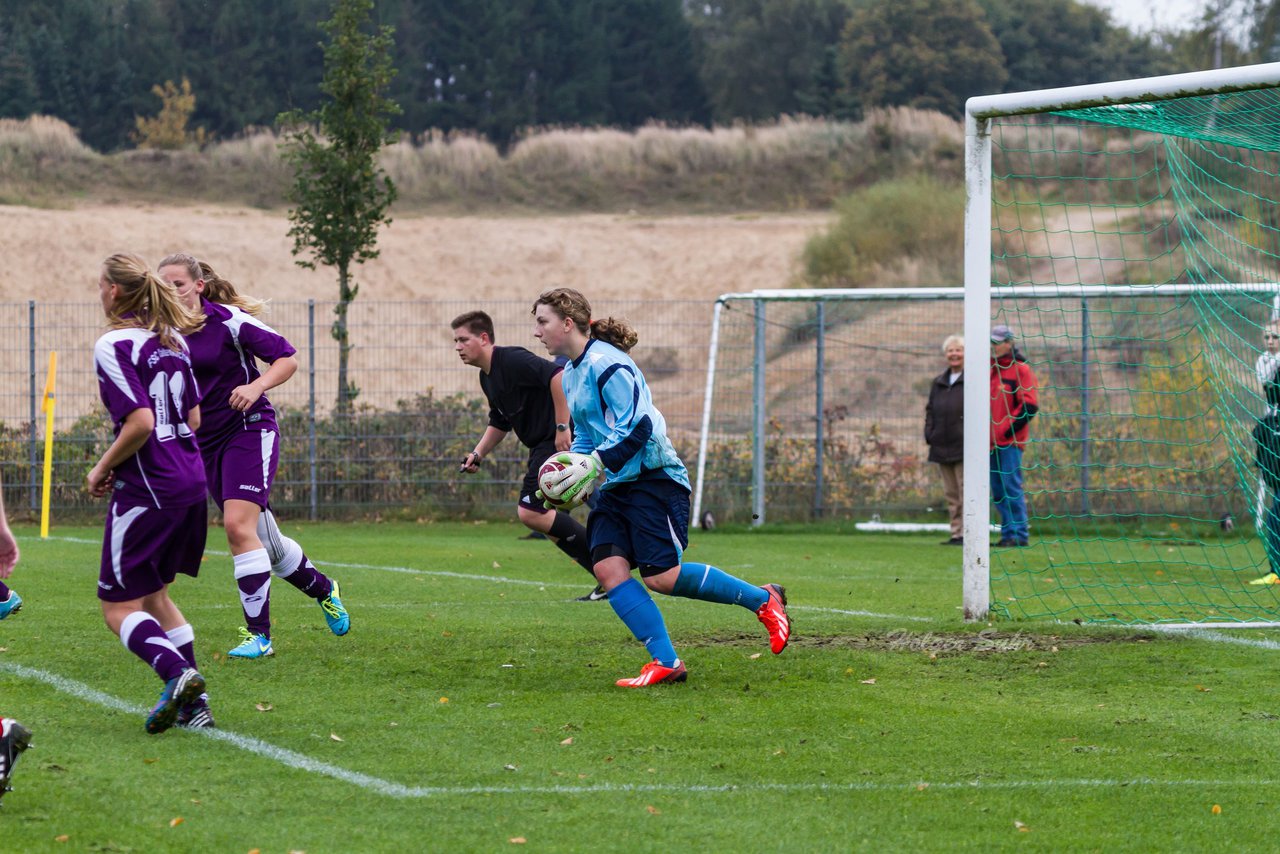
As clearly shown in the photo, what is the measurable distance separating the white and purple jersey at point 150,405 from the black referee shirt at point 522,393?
3.54 m

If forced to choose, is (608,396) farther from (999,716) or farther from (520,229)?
(520,229)

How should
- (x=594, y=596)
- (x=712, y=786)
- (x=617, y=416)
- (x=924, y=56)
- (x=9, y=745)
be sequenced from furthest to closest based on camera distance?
(x=924, y=56)
(x=594, y=596)
(x=617, y=416)
(x=712, y=786)
(x=9, y=745)

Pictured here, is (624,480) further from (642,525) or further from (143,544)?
(143,544)

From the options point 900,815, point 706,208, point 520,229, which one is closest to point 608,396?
point 900,815

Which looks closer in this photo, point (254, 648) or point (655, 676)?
point (655, 676)

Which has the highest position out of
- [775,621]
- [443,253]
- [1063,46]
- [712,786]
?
[1063,46]

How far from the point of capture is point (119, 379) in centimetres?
523

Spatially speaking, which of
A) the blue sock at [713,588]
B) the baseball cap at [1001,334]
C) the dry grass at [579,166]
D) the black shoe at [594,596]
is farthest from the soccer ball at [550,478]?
the dry grass at [579,166]

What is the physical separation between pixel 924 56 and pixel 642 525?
50283mm

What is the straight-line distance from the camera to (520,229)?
40.6 m

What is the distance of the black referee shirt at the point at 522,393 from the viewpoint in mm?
8898

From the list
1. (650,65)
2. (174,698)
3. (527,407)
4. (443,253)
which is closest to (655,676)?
(174,698)

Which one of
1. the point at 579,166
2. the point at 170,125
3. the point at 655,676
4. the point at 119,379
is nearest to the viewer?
the point at 119,379

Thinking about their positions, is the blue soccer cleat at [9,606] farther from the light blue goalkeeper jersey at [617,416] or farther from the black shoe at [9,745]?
the black shoe at [9,745]
